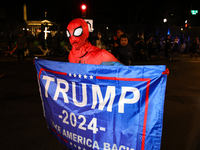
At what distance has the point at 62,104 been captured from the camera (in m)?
2.60

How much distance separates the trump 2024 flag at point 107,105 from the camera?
2188 millimetres

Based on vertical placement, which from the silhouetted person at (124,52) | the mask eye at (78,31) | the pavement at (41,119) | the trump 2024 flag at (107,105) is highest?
the mask eye at (78,31)

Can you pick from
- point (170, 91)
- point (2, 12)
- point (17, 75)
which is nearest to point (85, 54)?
point (170, 91)

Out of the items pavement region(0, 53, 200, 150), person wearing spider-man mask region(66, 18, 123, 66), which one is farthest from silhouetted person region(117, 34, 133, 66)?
person wearing spider-man mask region(66, 18, 123, 66)

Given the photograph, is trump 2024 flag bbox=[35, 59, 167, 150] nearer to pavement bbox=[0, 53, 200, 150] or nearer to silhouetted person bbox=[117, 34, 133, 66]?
pavement bbox=[0, 53, 200, 150]

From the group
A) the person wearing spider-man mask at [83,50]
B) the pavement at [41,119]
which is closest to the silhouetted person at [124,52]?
the pavement at [41,119]

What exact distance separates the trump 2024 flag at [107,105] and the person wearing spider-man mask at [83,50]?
50 cm

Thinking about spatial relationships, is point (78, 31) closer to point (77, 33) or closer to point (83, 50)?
point (77, 33)

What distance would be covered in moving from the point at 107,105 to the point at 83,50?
1015 mm

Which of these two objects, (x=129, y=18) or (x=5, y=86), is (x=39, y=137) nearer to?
(x=5, y=86)

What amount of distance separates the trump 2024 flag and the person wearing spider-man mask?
0.50m

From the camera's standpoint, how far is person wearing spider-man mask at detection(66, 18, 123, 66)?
2900mm

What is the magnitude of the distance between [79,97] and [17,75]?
313 inches

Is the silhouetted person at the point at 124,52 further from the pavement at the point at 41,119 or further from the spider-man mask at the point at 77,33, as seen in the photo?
the spider-man mask at the point at 77,33
